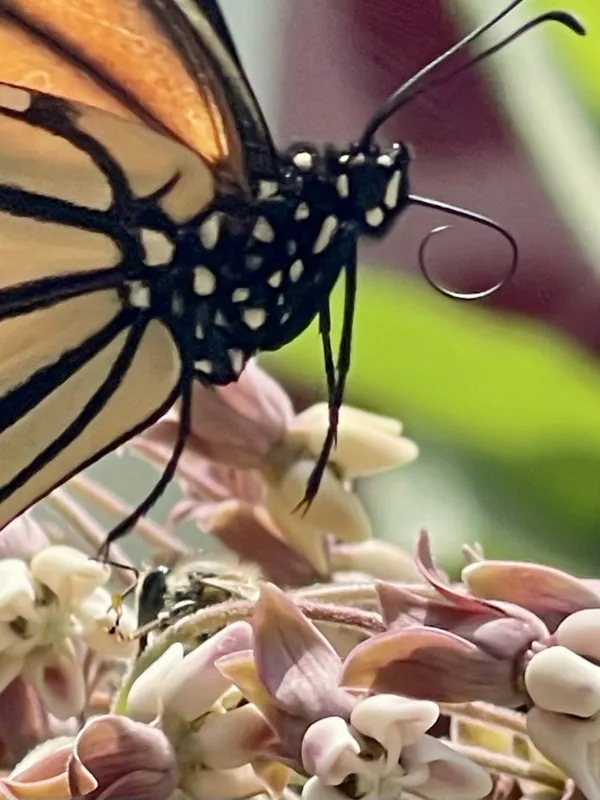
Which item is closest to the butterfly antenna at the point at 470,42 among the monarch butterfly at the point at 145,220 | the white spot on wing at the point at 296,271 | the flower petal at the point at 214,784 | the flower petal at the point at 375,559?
the monarch butterfly at the point at 145,220

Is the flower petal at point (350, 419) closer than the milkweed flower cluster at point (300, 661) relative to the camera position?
No

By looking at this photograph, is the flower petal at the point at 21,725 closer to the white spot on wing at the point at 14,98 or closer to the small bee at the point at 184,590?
the small bee at the point at 184,590

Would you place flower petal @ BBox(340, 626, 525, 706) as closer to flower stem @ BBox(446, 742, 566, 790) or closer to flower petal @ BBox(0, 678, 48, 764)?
flower stem @ BBox(446, 742, 566, 790)

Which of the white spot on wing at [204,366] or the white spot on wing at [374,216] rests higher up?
the white spot on wing at [374,216]

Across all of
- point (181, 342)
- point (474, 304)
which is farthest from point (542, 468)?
point (181, 342)

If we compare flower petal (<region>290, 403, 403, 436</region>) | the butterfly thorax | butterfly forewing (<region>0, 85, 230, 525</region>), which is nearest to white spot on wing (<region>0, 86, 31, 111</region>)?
butterfly forewing (<region>0, 85, 230, 525</region>)

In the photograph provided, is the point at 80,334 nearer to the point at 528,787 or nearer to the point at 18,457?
the point at 18,457

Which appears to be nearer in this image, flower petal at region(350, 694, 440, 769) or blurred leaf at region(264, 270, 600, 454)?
flower petal at region(350, 694, 440, 769)
